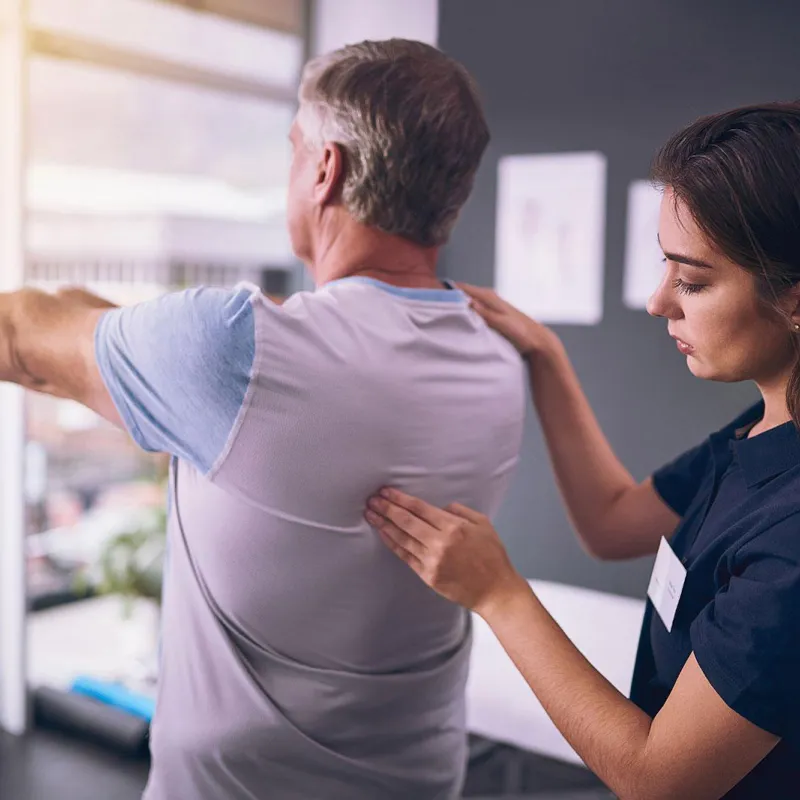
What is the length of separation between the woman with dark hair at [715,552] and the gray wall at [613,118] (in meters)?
1.01

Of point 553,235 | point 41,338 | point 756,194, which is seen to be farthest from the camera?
point 553,235

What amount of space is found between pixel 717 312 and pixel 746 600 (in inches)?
12.0

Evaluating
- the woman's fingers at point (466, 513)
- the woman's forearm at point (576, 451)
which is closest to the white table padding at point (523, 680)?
the woman's forearm at point (576, 451)

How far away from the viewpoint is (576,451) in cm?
160

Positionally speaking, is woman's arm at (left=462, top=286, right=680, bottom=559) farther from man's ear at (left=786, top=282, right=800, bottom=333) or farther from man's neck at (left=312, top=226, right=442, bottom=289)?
man's ear at (left=786, top=282, right=800, bottom=333)

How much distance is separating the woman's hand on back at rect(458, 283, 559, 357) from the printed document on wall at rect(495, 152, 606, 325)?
855mm

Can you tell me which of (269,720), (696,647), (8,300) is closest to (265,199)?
(8,300)

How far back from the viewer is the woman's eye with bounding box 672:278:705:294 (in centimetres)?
102

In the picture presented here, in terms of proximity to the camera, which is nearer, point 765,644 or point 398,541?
point 765,644

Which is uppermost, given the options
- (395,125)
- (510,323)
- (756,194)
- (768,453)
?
(395,125)

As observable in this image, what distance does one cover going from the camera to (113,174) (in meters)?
2.96

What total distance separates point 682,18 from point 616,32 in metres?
0.16

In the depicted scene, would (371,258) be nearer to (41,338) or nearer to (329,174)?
(329,174)

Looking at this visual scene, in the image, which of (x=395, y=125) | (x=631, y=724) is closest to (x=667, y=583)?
(x=631, y=724)
